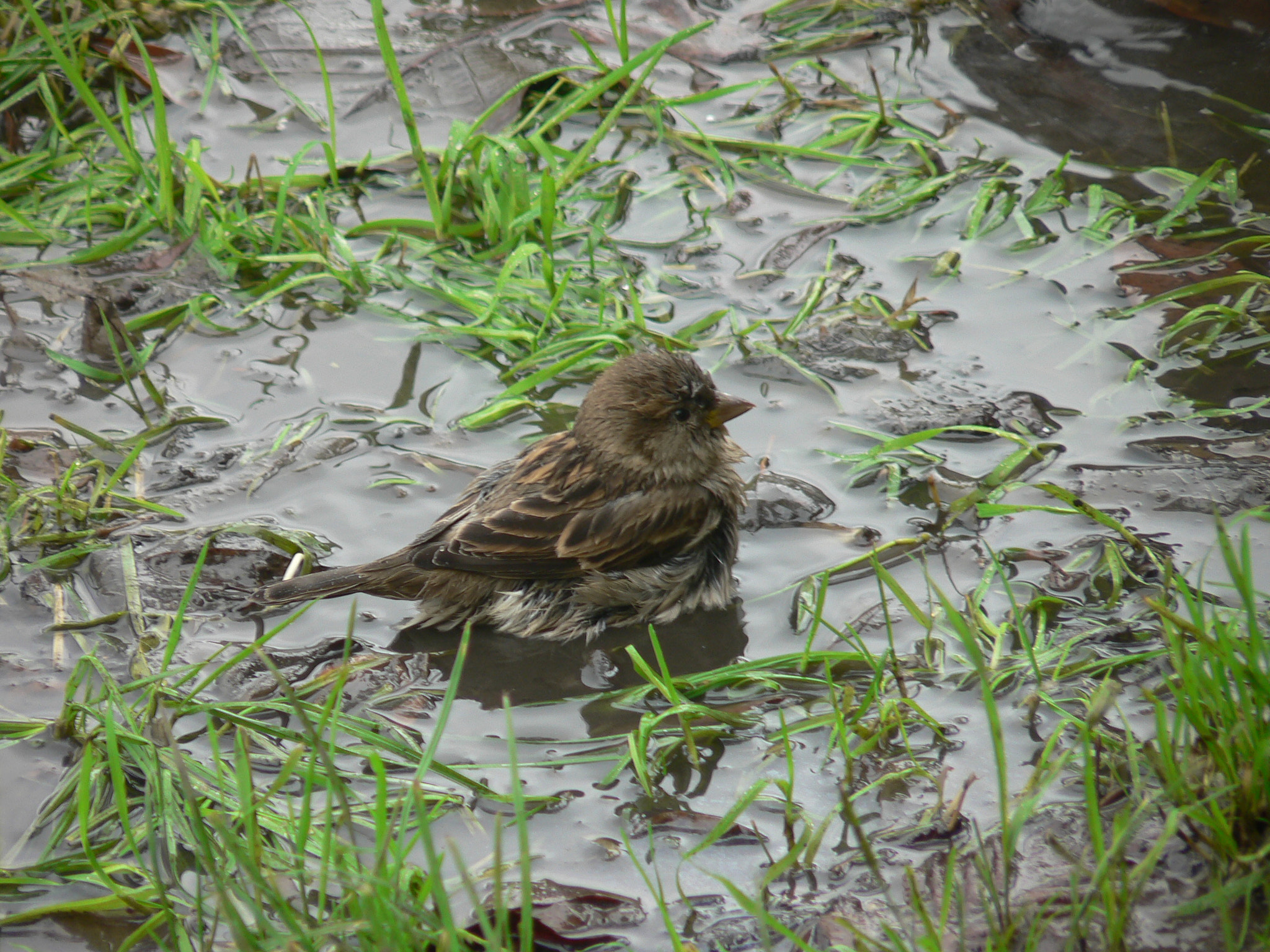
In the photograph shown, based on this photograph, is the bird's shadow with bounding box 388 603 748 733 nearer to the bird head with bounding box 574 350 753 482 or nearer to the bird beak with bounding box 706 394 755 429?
the bird head with bounding box 574 350 753 482

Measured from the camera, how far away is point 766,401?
4660 millimetres

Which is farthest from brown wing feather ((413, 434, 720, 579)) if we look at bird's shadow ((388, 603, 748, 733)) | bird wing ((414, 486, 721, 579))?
bird's shadow ((388, 603, 748, 733))

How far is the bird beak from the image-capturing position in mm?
4121

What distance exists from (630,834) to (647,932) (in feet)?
1.01

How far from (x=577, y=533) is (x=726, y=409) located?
68cm

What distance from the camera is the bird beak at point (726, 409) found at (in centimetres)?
412

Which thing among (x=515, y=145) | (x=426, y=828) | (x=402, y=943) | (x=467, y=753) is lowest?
(x=467, y=753)

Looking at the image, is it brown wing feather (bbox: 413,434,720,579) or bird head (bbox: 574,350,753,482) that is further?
bird head (bbox: 574,350,753,482)

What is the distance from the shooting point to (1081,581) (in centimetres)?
367

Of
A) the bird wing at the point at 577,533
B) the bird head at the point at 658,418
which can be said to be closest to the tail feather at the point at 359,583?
the bird wing at the point at 577,533

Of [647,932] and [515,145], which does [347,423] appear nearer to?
[515,145]

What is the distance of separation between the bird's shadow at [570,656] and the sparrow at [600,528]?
40 millimetres

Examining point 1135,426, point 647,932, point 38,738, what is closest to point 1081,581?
point 1135,426

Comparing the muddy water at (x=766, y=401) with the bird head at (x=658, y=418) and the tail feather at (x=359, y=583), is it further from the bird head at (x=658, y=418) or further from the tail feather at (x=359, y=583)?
the bird head at (x=658, y=418)
